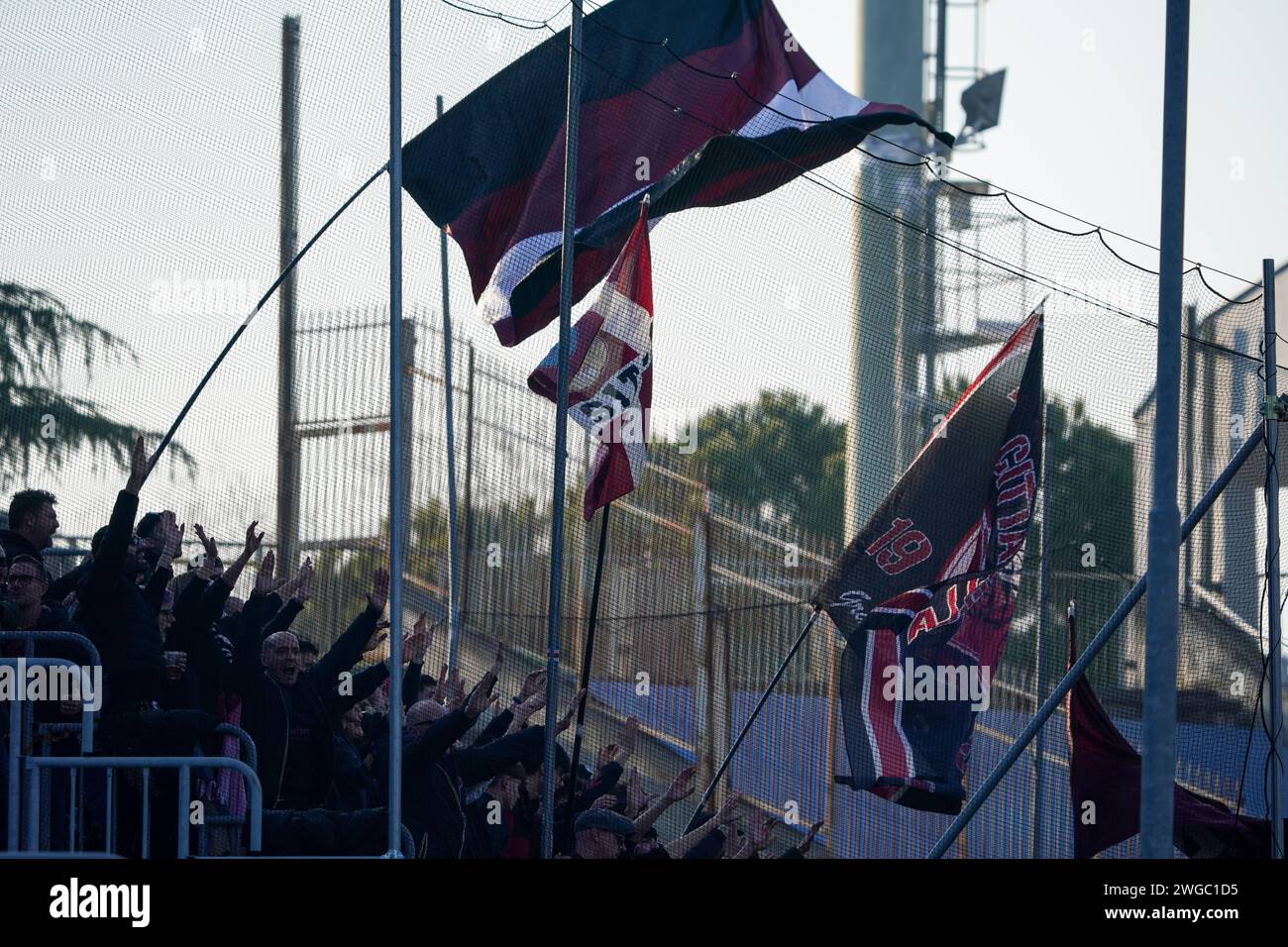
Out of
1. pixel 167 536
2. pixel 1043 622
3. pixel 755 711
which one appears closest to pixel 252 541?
pixel 167 536

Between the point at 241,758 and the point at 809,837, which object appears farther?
the point at 809,837

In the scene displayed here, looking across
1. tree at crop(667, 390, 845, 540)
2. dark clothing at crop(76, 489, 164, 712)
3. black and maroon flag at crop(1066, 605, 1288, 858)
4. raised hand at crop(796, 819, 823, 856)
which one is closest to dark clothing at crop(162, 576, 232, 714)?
dark clothing at crop(76, 489, 164, 712)

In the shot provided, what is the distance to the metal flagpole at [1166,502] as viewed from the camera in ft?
22.0

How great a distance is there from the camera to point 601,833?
843cm

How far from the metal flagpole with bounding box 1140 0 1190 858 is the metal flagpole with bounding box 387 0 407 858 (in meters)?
2.97

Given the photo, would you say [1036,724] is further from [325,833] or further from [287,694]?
[287,694]

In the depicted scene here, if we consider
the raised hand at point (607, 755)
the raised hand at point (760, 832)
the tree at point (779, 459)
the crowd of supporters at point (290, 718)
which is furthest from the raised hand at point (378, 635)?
the raised hand at point (760, 832)

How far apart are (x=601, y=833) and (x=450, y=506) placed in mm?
1781

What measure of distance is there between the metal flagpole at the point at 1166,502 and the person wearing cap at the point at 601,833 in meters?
2.62

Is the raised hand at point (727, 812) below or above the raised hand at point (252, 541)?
below

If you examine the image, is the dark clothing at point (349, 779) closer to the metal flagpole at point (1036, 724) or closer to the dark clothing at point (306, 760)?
the dark clothing at point (306, 760)
